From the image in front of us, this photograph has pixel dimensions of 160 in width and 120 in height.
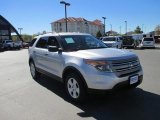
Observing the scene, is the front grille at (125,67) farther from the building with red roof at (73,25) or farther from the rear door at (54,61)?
the building with red roof at (73,25)

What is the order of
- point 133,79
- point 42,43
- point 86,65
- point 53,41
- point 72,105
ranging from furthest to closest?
point 42,43, point 53,41, point 72,105, point 133,79, point 86,65

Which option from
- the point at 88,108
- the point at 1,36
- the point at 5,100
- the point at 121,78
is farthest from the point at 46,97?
the point at 1,36

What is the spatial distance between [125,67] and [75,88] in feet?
4.51

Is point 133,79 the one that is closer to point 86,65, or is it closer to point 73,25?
point 86,65

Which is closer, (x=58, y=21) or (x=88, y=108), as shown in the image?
(x=88, y=108)

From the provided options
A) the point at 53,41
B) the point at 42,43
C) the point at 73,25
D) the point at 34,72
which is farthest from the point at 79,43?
the point at 73,25

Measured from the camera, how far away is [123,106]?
5.33 meters

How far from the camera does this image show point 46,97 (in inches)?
250

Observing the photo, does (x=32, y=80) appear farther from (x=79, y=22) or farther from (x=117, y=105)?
(x=79, y=22)

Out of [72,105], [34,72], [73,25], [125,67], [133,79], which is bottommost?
[72,105]

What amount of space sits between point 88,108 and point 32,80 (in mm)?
3996

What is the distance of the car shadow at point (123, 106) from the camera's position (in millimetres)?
4746

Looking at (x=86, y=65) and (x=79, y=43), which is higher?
(x=79, y=43)

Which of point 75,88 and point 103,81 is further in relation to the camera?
point 75,88
